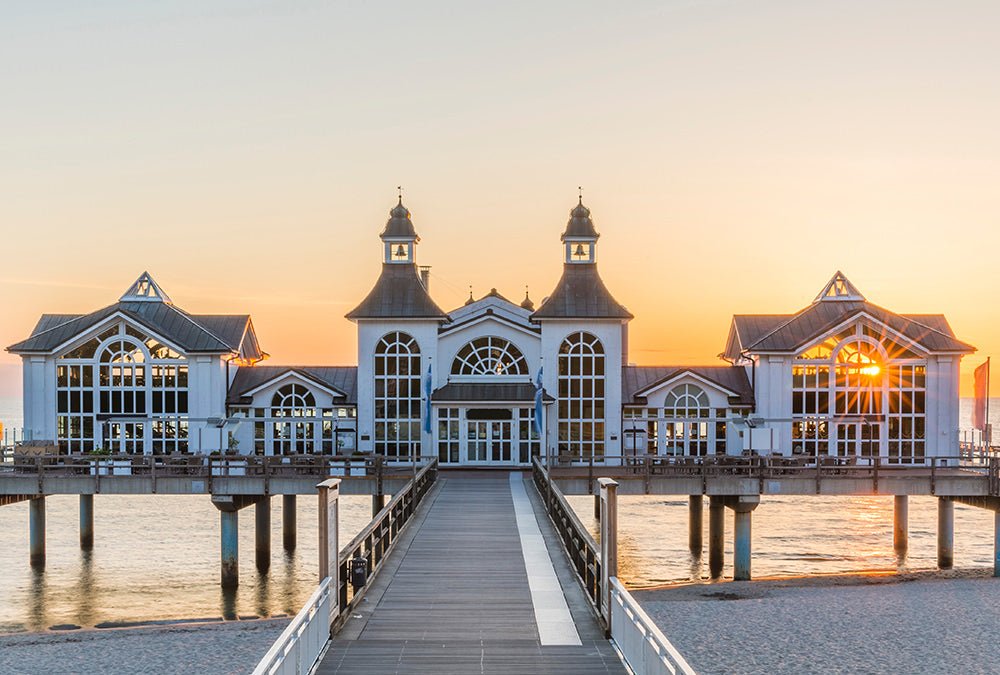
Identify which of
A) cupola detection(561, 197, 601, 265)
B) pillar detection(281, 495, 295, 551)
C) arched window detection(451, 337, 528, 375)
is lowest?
pillar detection(281, 495, 295, 551)

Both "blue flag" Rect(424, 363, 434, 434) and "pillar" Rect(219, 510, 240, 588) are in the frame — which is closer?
"pillar" Rect(219, 510, 240, 588)

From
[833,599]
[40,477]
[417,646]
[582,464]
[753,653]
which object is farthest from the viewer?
[582,464]

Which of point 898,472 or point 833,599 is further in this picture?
point 898,472

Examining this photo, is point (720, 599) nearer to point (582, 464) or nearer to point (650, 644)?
point (582, 464)

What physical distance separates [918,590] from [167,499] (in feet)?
149

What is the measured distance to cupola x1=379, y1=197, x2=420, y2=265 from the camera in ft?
132

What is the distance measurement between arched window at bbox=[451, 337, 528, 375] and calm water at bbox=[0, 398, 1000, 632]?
25.7 feet

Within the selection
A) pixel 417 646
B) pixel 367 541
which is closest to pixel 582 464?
pixel 367 541

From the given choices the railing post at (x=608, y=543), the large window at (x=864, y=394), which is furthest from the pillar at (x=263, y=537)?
the railing post at (x=608, y=543)

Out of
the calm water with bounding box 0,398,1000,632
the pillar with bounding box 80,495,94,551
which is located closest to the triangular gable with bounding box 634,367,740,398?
the calm water with bounding box 0,398,1000,632

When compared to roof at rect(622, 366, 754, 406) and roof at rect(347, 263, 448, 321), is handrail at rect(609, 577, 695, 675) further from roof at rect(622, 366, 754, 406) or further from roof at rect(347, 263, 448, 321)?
roof at rect(622, 366, 754, 406)

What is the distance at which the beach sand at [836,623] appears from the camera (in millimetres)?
18500

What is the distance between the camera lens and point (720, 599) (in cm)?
2519

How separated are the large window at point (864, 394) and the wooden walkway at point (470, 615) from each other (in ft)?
66.2
